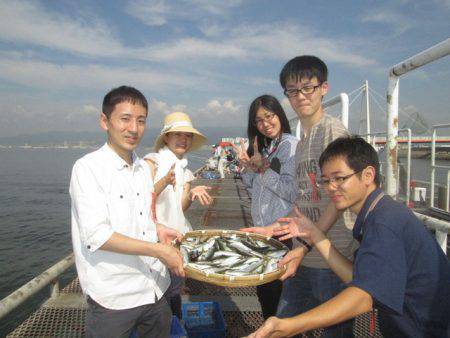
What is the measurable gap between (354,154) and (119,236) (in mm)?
1657

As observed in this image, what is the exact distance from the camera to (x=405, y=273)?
163cm

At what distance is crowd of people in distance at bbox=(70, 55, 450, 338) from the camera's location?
1.66 meters

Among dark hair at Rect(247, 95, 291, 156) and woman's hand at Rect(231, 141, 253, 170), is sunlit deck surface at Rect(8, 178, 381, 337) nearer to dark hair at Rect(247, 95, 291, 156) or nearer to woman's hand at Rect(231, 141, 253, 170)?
woman's hand at Rect(231, 141, 253, 170)

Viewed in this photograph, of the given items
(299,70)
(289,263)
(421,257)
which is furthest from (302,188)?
(421,257)

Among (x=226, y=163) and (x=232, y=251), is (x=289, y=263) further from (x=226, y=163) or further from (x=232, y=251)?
(x=226, y=163)

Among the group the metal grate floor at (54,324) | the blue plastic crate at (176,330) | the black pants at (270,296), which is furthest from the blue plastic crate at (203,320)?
the metal grate floor at (54,324)

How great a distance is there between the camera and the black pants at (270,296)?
332 centimetres

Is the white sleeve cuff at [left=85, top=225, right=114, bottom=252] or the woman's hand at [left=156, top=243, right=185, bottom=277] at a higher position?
the white sleeve cuff at [left=85, top=225, right=114, bottom=252]

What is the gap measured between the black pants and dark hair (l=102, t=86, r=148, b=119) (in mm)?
2236

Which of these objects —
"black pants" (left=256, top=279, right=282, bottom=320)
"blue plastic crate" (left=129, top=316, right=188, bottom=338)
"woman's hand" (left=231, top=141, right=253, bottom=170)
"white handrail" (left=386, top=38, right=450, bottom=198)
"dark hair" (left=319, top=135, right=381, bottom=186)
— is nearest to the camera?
"dark hair" (left=319, top=135, right=381, bottom=186)

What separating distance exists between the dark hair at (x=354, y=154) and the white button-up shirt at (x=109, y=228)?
150 centimetres

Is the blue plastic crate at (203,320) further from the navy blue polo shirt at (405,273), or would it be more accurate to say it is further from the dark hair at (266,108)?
A: the navy blue polo shirt at (405,273)

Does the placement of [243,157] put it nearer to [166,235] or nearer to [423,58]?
[166,235]

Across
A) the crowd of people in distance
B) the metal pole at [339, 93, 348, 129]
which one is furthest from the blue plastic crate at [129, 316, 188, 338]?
the metal pole at [339, 93, 348, 129]
